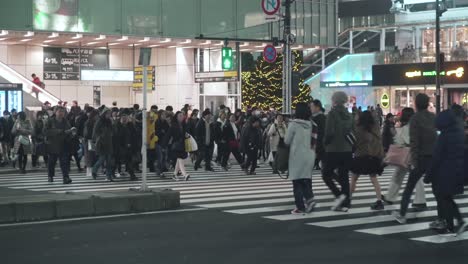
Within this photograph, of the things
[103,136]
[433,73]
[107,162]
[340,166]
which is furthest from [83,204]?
[433,73]

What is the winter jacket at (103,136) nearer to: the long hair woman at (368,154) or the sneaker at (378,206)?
the long hair woman at (368,154)

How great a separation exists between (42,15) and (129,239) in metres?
28.8

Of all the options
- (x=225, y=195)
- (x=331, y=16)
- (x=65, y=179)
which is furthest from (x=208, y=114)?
(x=331, y=16)

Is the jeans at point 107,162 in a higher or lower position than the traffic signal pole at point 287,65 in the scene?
lower

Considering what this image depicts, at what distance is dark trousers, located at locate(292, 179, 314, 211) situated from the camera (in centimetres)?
1205

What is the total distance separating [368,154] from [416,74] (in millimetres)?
34615

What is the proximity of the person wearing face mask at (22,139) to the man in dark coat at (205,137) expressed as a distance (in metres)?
4.86

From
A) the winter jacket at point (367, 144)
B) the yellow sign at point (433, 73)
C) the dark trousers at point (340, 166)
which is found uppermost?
the yellow sign at point (433, 73)

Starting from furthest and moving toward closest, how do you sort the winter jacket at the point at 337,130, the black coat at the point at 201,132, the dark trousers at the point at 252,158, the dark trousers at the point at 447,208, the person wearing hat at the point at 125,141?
the black coat at the point at 201,132
the dark trousers at the point at 252,158
the person wearing hat at the point at 125,141
the winter jacket at the point at 337,130
the dark trousers at the point at 447,208

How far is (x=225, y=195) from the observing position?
50.9 feet

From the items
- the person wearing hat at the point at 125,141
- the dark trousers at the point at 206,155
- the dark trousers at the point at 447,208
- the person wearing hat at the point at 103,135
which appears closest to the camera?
the dark trousers at the point at 447,208

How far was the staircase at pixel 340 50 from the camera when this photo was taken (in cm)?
6931

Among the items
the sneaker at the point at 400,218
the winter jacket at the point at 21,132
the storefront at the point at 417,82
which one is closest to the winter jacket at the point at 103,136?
the winter jacket at the point at 21,132

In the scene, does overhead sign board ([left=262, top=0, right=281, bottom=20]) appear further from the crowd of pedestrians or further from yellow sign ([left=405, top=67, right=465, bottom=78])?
yellow sign ([left=405, top=67, right=465, bottom=78])
